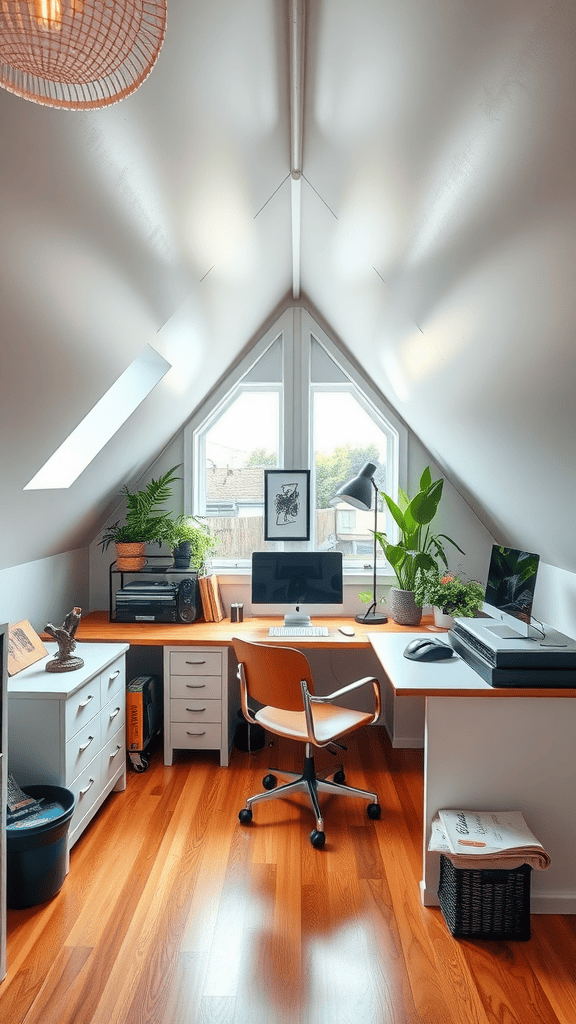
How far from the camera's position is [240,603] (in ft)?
13.8

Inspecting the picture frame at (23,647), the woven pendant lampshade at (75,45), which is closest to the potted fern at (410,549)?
the picture frame at (23,647)

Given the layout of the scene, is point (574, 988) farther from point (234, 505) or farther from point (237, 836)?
point (234, 505)

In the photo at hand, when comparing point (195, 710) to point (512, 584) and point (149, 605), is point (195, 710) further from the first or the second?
point (512, 584)

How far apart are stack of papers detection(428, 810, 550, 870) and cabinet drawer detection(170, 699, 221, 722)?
4.90 ft

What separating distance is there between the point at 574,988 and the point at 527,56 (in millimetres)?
2410

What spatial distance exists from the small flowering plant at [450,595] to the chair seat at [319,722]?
82 centimetres

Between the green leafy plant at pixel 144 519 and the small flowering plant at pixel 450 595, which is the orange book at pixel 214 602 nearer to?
the green leafy plant at pixel 144 519

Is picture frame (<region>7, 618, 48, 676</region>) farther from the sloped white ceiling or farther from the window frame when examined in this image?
the window frame

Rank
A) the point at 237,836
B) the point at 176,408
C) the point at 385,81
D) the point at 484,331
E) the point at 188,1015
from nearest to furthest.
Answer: the point at 385,81 < the point at 188,1015 < the point at 484,331 < the point at 237,836 < the point at 176,408

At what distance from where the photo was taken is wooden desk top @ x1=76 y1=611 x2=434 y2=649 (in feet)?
11.3

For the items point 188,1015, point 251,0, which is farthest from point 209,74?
point 188,1015

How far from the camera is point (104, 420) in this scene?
11.3 ft

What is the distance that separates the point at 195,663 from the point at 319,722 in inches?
31.1

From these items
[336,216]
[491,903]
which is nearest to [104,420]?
[336,216]
